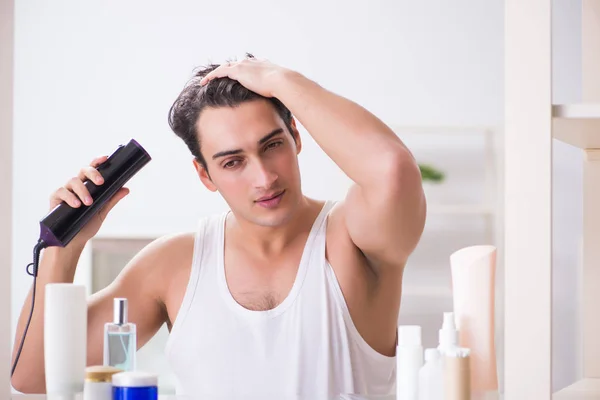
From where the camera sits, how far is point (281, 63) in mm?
3182

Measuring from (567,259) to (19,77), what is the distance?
91.3 inches

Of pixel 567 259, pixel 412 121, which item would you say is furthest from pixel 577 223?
pixel 412 121

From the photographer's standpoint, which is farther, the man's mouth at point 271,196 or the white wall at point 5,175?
the man's mouth at point 271,196

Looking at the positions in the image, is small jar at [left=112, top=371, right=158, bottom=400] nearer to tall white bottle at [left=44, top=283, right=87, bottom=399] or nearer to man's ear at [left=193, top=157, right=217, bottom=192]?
tall white bottle at [left=44, top=283, right=87, bottom=399]

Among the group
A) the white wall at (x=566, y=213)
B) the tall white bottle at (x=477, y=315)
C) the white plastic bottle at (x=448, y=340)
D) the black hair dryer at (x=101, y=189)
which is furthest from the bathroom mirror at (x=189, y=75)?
the white plastic bottle at (x=448, y=340)

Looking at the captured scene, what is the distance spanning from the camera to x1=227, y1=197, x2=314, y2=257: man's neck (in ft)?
5.29

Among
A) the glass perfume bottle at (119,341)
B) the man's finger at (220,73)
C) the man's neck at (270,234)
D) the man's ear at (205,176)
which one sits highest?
the man's finger at (220,73)

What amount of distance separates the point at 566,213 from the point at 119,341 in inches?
98.4

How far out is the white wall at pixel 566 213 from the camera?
3.09m

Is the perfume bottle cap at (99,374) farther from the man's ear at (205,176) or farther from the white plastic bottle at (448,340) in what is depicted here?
the man's ear at (205,176)

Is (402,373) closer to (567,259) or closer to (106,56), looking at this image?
(567,259)

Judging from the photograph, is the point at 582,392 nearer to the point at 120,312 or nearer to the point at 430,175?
the point at 120,312

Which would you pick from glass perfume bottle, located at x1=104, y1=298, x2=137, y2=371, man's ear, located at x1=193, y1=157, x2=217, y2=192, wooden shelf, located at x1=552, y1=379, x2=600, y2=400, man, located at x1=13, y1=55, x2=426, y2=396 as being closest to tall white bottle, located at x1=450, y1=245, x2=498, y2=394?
wooden shelf, located at x1=552, y1=379, x2=600, y2=400

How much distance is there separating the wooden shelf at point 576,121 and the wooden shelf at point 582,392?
0.37 m
